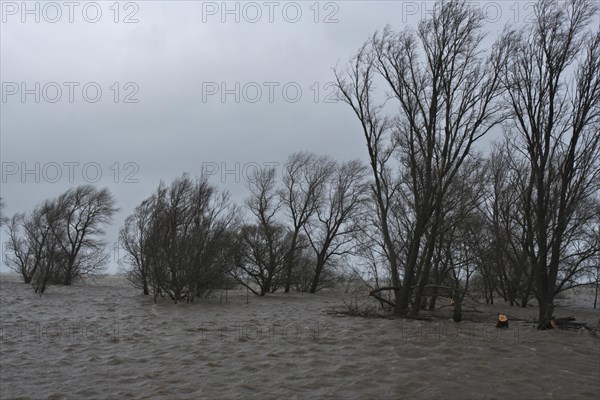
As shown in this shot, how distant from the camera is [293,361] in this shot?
360 inches

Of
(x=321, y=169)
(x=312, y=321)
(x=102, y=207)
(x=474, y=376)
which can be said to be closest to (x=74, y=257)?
(x=102, y=207)

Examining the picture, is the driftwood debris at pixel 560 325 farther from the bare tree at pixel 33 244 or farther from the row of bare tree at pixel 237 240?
the bare tree at pixel 33 244

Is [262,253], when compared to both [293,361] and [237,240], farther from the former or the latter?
[293,361]

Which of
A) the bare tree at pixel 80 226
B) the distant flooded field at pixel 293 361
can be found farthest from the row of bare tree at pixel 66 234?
the distant flooded field at pixel 293 361

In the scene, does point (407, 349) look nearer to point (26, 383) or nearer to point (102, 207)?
point (26, 383)

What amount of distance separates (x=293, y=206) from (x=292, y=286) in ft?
24.4

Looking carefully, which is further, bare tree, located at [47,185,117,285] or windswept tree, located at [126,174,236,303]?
bare tree, located at [47,185,117,285]

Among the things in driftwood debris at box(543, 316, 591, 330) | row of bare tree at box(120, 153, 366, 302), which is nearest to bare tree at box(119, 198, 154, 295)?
row of bare tree at box(120, 153, 366, 302)

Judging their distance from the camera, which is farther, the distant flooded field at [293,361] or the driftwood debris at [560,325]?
the driftwood debris at [560,325]

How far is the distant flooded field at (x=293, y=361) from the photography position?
23.1ft

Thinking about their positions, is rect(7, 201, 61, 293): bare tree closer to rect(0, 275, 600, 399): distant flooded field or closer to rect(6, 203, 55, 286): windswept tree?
rect(6, 203, 55, 286): windswept tree

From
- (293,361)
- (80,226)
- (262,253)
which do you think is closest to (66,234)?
(80,226)

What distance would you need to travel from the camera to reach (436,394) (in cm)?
685

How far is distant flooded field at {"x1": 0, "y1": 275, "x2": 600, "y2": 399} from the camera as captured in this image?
7039 millimetres
